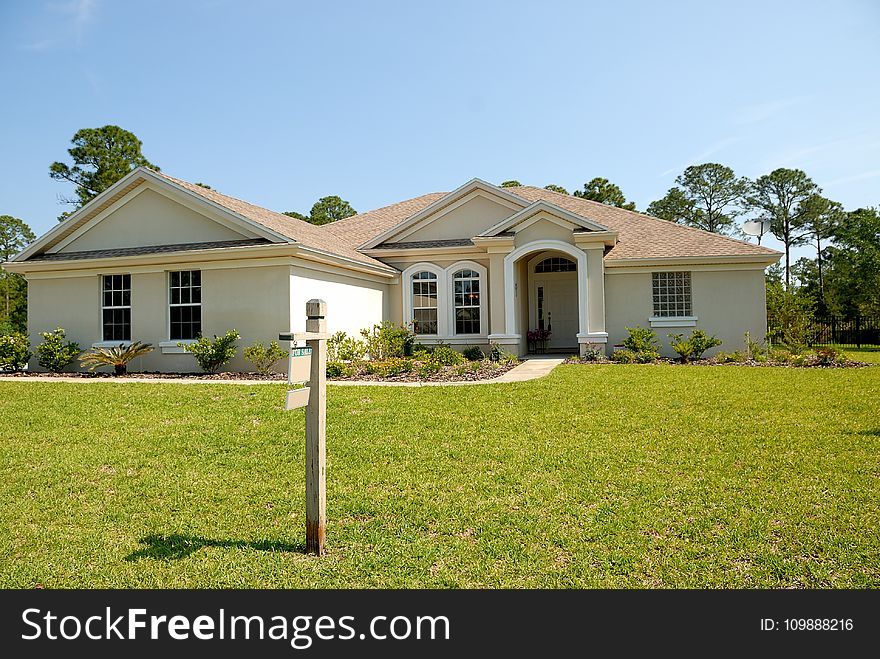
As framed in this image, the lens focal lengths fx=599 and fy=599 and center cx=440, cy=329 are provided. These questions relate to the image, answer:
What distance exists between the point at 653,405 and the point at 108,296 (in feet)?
47.9

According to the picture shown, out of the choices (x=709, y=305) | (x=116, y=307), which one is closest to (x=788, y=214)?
(x=709, y=305)

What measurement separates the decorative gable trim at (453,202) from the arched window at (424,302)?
1665 mm

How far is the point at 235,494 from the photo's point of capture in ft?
18.7

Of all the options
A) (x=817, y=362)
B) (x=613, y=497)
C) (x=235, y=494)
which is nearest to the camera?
(x=613, y=497)

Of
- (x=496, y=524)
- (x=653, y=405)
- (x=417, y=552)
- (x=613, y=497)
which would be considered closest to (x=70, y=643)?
(x=417, y=552)

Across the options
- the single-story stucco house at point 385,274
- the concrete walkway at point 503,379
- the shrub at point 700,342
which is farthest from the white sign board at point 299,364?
the shrub at point 700,342

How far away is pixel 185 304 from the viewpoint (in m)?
15.8

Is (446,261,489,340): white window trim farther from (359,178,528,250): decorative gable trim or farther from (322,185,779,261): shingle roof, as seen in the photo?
(322,185,779,261): shingle roof

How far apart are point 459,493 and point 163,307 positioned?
13.0 m

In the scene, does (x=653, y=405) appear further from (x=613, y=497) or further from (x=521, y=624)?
(x=521, y=624)

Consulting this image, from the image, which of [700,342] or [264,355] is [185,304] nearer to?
[264,355]

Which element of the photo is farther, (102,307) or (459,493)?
(102,307)

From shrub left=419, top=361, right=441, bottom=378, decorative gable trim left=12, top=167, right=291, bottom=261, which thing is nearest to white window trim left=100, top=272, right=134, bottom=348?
decorative gable trim left=12, top=167, right=291, bottom=261

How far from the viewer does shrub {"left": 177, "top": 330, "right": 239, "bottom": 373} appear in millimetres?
14555
